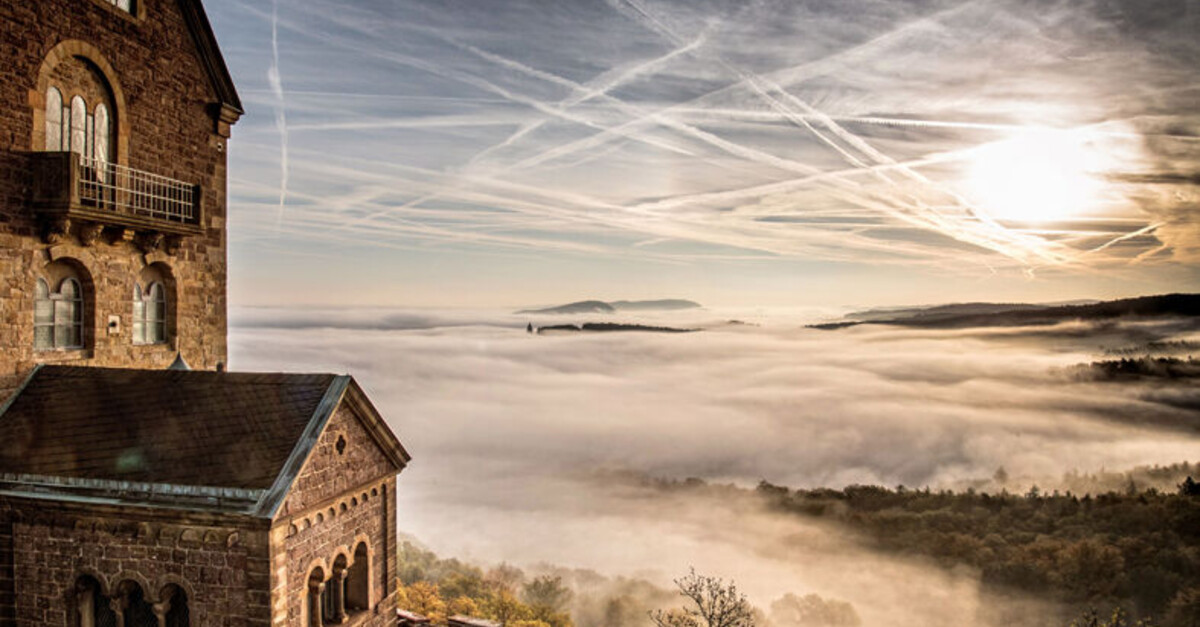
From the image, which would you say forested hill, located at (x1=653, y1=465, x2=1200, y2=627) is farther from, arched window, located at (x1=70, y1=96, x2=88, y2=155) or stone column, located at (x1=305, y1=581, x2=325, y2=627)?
arched window, located at (x1=70, y1=96, x2=88, y2=155)

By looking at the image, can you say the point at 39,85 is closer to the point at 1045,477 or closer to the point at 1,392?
the point at 1,392

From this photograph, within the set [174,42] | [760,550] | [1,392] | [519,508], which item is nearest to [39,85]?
[174,42]

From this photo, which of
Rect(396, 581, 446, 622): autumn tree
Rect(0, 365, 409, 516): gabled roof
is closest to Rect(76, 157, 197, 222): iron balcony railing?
Rect(0, 365, 409, 516): gabled roof

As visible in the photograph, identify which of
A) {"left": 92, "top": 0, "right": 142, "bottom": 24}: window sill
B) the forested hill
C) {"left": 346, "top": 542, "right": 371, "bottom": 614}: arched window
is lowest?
the forested hill

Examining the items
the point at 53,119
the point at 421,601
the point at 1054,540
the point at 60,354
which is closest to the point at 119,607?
the point at 60,354

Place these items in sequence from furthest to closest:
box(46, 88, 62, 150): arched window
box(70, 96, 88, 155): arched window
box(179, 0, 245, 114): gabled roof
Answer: box(179, 0, 245, 114): gabled roof, box(70, 96, 88, 155): arched window, box(46, 88, 62, 150): arched window

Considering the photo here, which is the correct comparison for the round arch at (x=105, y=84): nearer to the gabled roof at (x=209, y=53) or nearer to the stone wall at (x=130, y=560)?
the gabled roof at (x=209, y=53)

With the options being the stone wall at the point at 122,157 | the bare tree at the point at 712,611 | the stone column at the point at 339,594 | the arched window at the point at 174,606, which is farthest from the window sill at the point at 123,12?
the bare tree at the point at 712,611
